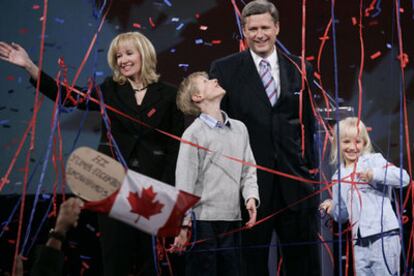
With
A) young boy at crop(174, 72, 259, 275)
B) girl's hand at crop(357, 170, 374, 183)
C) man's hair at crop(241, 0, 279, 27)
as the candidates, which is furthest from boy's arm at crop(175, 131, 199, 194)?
girl's hand at crop(357, 170, 374, 183)

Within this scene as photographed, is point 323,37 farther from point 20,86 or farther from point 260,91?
point 20,86

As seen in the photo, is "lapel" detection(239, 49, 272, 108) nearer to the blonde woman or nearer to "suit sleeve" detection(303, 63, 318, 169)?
"suit sleeve" detection(303, 63, 318, 169)

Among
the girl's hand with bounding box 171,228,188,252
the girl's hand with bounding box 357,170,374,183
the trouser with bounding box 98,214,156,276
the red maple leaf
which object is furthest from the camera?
the girl's hand with bounding box 357,170,374,183

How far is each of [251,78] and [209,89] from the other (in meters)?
0.14

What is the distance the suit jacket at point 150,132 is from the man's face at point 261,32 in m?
0.30

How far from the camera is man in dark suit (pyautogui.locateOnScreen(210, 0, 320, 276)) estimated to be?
2438 millimetres

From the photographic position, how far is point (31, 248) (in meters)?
2.57

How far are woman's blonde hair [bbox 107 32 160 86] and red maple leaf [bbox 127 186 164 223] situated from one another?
1.59ft

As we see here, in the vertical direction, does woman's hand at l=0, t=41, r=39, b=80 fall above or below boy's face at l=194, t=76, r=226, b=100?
above

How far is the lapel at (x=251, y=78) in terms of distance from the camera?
A: 2465 millimetres

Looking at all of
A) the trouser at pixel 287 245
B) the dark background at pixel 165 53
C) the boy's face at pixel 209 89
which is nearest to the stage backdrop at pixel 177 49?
the dark background at pixel 165 53

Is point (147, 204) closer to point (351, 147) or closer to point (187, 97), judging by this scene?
point (187, 97)

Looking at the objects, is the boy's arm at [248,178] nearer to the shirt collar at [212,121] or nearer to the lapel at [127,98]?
the shirt collar at [212,121]

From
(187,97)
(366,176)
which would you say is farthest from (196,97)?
(366,176)
